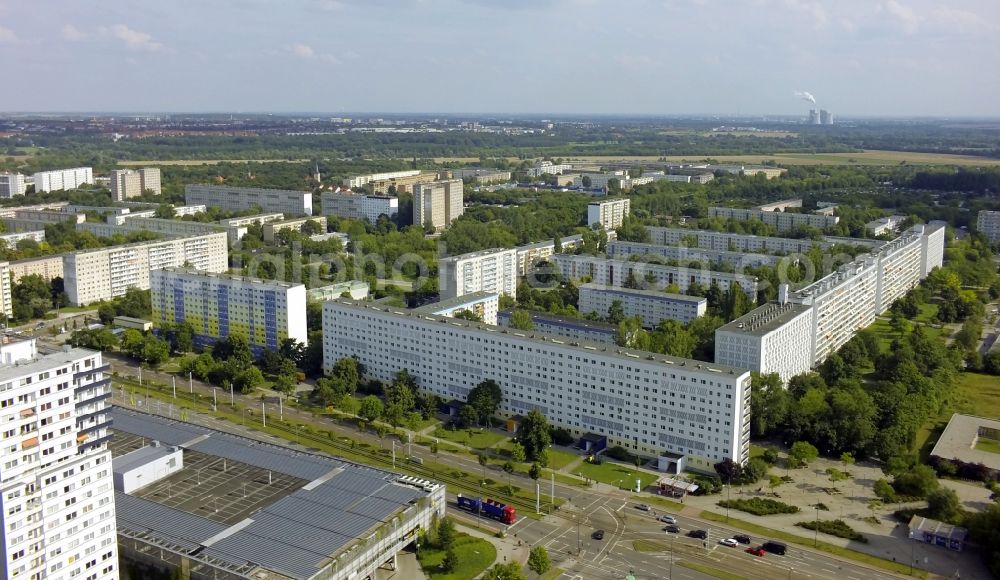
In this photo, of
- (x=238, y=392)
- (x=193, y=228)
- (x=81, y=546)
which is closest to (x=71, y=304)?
(x=193, y=228)

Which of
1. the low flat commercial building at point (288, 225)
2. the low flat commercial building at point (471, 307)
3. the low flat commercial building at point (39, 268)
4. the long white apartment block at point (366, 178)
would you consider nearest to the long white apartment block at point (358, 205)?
the low flat commercial building at point (288, 225)

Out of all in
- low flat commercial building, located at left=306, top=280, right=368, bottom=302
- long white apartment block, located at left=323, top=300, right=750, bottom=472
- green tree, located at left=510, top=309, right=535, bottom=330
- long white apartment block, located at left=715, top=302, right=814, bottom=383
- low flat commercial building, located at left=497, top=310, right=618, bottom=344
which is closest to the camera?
long white apartment block, located at left=323, top=300, right=750, bottom=472

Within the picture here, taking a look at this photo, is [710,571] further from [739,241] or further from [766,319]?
[739,241]

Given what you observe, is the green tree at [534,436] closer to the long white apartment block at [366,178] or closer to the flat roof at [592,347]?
the flat roof at [592,347]

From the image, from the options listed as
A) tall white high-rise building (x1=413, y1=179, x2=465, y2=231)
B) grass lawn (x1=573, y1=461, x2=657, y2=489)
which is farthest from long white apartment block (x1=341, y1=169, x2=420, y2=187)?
grass lawn (x1=573, y1=461, x2=657, y2=489)

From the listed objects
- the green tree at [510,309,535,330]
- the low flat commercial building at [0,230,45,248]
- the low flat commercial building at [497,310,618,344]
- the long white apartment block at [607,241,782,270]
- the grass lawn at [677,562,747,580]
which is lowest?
the grass lawn at [677,562,747,580]

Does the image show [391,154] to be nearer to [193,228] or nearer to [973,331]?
[193,228]

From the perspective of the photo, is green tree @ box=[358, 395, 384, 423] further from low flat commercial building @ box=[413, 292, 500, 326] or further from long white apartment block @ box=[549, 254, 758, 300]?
long white apartment block @ box=[549, 254, 758, 300]
